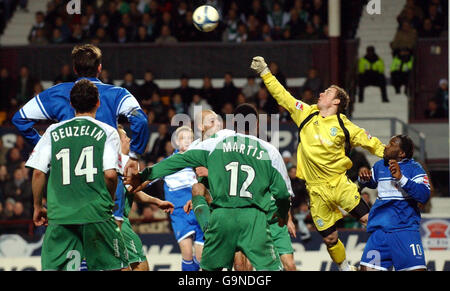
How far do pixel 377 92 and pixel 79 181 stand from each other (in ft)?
42.8

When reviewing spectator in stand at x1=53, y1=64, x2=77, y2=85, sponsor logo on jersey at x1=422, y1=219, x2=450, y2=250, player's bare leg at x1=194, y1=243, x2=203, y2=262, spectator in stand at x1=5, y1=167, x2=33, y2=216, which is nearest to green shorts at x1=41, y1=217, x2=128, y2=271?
player's bare leg at x1=194, y1=243, x2=203, y2=262

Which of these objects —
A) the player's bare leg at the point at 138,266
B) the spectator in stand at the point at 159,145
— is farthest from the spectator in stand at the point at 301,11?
the player's bare leg at the point at 138,266

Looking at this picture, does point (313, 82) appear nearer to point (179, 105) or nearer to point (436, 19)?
point (179, 105)

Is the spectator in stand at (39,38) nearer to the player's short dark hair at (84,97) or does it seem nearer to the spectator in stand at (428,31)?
the spectator in stand at (428,31)

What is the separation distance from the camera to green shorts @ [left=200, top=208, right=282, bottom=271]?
807 centimetres

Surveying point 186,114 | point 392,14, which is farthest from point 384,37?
point 186,114

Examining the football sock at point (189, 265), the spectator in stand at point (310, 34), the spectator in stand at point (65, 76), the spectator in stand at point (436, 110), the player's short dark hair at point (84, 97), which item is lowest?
the football sock at point (189, 265)

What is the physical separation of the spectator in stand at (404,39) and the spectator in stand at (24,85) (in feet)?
24.9

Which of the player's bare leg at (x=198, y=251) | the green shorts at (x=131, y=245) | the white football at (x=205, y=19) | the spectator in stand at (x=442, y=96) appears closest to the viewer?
the green shorts at (x=131, y=245)

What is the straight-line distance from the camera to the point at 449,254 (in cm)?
1381

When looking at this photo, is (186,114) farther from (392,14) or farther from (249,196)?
(249,196)

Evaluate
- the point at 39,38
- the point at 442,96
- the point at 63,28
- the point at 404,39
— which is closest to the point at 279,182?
the point at 442,96

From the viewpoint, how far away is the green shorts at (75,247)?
7660 mm
